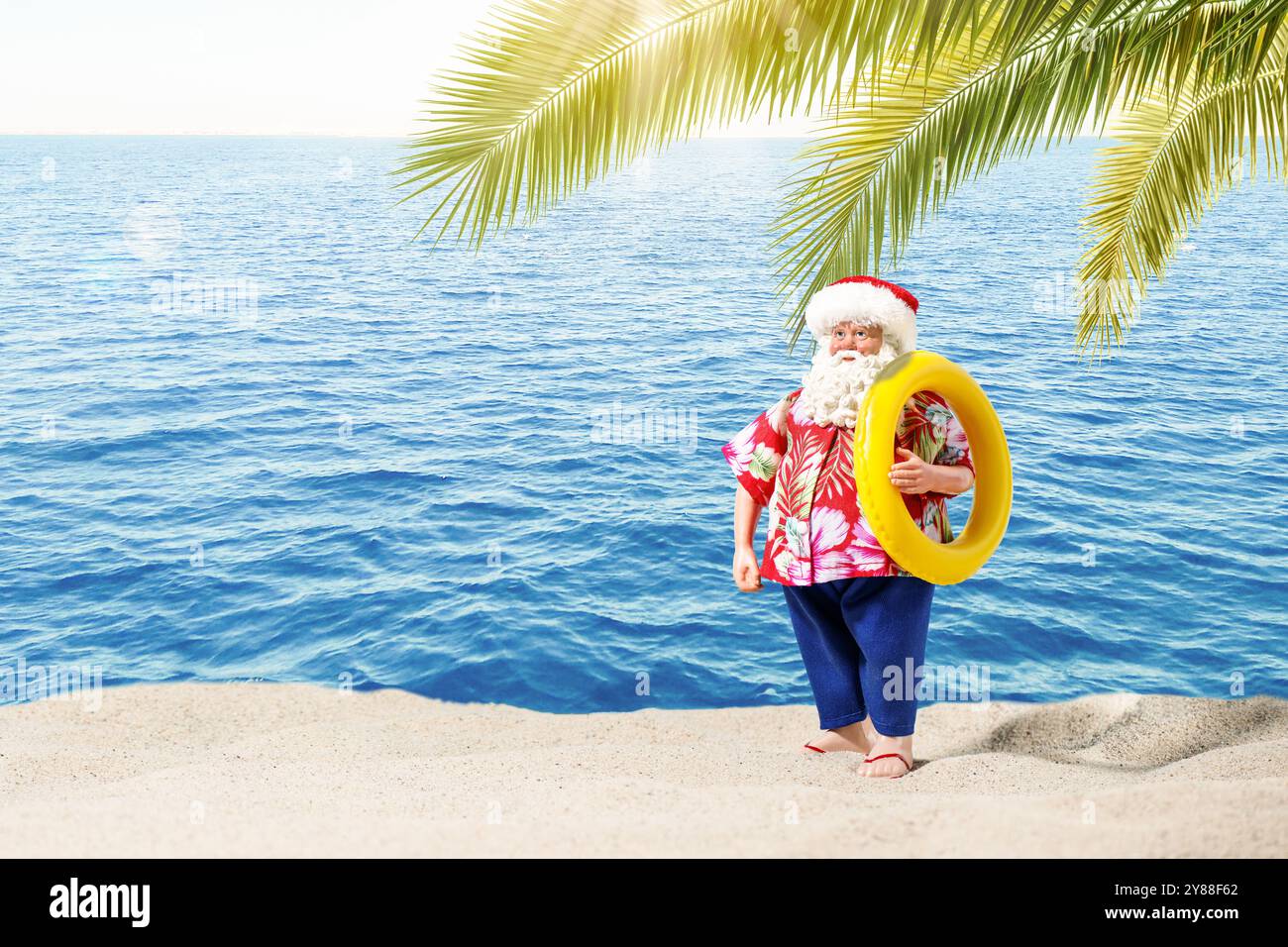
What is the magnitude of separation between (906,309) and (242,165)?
497 ft

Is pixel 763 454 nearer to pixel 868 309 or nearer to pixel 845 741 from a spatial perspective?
pixel 868 309

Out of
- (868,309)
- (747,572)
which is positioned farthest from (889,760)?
(868,309)

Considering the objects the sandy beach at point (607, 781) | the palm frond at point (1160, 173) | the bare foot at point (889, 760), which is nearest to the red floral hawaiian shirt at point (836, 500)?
the bare foot at point (889, 760)

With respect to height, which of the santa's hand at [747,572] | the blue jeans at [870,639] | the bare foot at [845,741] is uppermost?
the santa's hand at [747,572]

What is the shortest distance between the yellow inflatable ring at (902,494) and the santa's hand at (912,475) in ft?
0.16

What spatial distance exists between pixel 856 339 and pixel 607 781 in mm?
1912

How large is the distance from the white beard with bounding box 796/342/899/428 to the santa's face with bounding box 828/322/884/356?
0.03 meters

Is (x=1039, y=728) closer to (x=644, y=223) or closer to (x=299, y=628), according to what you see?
(x=299, y=628)

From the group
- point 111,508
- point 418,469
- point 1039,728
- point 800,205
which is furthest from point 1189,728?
point 111,508

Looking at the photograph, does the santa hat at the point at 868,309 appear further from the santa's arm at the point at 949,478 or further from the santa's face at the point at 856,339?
the santa's arm at the point at 949,478

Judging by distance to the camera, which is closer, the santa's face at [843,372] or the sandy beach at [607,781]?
the sandy beach at [607,781]

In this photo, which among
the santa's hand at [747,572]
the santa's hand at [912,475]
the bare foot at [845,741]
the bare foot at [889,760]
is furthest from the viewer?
the bare foot at [845,741]

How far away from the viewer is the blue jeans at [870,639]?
4043 millimetres

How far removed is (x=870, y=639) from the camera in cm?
409
